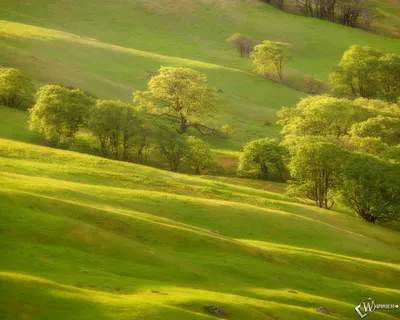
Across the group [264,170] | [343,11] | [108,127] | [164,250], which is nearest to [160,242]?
[164,250]

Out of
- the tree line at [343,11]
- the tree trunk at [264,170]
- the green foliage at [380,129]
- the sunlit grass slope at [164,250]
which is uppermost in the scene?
the tree line at [343,11]

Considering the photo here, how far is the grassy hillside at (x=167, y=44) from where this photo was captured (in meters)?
111

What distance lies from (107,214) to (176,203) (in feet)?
43.3

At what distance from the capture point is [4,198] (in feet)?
127

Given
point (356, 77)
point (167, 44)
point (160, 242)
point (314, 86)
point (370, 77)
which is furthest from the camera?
point (167, 44)

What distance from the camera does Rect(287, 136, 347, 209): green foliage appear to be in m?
69.6

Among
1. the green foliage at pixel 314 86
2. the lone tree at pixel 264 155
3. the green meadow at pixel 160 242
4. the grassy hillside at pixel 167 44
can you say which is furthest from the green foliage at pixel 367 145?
the green foliage at pixel 314 86

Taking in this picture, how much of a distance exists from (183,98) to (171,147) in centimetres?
1736

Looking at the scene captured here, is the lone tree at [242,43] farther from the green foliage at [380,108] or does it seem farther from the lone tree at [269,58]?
the green foliage at [380,108]

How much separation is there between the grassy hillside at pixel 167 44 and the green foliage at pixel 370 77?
9.91 m

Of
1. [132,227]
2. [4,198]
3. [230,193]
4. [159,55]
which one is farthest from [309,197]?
[159,55]

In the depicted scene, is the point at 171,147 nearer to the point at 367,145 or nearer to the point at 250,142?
the point at 250,142

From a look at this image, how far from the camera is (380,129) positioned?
88188 mm

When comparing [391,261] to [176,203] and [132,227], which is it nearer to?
[176,203]
